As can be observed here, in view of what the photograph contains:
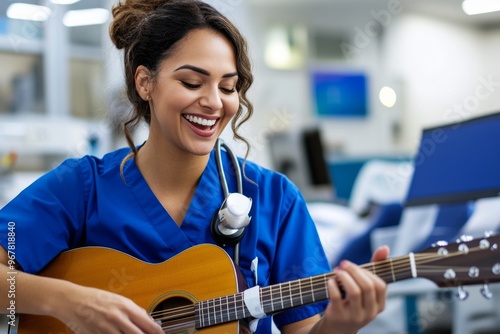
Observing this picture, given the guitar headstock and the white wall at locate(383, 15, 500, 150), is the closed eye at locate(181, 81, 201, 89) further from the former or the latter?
the white wall at locate(383, 15, 500, 150)

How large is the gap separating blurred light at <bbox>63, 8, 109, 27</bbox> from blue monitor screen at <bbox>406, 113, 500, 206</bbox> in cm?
389

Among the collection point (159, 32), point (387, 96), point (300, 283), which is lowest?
point (387, 96)

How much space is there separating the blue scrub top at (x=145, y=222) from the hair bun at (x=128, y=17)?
25cm

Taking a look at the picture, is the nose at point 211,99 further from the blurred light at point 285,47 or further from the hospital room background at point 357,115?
the blurred light at point 285,47

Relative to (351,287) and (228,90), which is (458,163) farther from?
(351,287)

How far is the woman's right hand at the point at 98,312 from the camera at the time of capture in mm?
1023

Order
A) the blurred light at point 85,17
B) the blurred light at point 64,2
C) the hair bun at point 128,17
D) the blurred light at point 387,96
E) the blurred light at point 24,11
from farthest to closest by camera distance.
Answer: the blurred light at point 387,96
the blurred light at point 85,17
the blurred light at point 64,2
the blurred light at point 24,11
the hair bun at point 128,17

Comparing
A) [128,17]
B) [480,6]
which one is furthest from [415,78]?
[128,17]

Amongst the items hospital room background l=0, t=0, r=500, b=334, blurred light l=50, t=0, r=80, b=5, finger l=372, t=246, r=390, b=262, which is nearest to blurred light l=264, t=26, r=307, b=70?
hospital room background l=0, t=0, r=500, b=334

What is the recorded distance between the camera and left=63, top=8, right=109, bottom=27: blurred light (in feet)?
16.9

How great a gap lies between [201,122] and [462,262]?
A: 19.4 inches

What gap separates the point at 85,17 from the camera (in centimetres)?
523

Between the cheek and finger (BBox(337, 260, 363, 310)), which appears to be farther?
the cheek

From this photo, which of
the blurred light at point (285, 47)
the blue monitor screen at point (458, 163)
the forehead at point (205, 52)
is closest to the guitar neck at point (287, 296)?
the forehead at point (205, 52)
